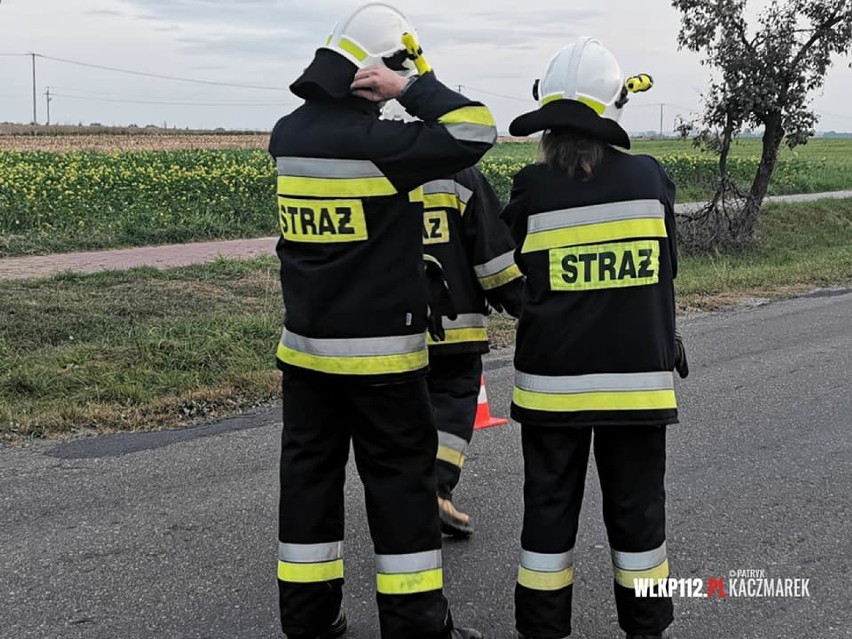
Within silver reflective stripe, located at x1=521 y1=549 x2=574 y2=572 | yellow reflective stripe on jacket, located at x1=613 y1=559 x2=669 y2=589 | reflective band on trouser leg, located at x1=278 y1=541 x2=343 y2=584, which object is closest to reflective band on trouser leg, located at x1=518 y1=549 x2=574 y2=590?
silver reflective stripe, located at x1=521 y1=549 x2=574 y2=572

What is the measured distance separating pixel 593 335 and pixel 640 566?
Result: 78 cm

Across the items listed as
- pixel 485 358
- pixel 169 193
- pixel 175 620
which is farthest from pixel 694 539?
pixel 169 193

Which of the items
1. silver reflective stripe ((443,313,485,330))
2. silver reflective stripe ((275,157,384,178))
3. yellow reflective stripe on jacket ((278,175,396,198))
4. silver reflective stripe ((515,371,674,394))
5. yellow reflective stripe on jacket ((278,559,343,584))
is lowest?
yellow reflective stripe on jacket ((278,559,343,584))

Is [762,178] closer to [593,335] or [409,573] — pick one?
[593,335]

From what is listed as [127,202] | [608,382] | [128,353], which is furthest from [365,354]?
[127,202]

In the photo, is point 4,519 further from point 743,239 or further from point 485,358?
point 743,239

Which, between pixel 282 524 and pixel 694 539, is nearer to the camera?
pixel 282 524

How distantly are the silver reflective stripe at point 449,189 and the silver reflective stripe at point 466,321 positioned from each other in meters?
0.48

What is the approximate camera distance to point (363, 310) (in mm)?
3104

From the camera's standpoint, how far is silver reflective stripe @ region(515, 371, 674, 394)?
10.5 ft

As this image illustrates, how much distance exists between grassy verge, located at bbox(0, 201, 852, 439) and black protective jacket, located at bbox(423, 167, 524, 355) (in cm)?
259

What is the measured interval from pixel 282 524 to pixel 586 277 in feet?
4.31

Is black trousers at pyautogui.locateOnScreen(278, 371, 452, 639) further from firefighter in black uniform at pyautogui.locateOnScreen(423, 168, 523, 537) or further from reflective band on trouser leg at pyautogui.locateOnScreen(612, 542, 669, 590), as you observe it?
firefighter in black uniform at pyautogui.locateOnScreen(423, 168, 523, 537)

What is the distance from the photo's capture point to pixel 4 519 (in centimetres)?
443
